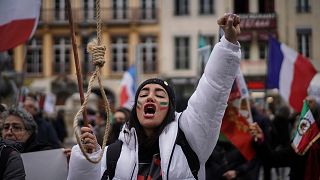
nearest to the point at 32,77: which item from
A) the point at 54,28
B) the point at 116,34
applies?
the point at 54,28

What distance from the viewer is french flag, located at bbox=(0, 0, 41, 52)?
536 centimetres

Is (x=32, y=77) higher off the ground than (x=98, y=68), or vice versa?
(x=98, y=68)

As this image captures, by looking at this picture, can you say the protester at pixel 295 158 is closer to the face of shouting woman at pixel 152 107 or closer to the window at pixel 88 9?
the face of shouting woman at pixel 152 107

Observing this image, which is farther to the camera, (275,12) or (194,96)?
(275,12)

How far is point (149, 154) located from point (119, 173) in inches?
7.0

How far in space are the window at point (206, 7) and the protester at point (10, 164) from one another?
103 ft

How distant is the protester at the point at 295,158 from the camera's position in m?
4.80

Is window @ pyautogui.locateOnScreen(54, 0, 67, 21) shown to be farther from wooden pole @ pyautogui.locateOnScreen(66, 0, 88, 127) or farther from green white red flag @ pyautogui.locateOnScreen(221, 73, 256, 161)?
wooden pole @ pyautogui.locateOnScreen(66, 0, 88, 127)

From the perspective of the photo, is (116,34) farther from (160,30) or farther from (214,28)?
(214,28)

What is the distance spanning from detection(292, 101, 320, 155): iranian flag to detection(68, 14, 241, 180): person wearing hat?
6.68 feet

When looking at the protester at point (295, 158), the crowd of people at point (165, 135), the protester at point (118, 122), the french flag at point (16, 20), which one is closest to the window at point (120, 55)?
the protester at point (118, 122)

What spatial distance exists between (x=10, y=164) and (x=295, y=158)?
8.80 ft

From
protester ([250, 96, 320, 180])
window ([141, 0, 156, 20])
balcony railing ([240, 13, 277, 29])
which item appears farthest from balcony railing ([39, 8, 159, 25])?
protester ([250, 96, 320, 180])

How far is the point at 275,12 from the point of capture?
31.8 m
